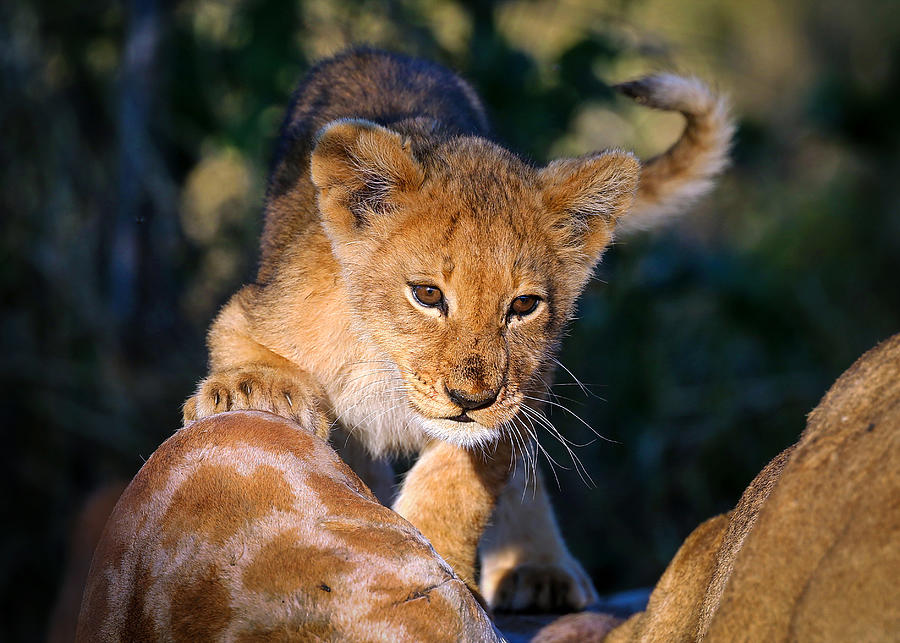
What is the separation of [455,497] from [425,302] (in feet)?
1.95

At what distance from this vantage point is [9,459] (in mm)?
6555

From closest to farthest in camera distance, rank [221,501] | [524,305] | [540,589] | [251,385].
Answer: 1. [221,501]
2. [251,385]
3. [524,305]
4. [540,589]

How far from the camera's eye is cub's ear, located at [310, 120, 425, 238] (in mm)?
3133

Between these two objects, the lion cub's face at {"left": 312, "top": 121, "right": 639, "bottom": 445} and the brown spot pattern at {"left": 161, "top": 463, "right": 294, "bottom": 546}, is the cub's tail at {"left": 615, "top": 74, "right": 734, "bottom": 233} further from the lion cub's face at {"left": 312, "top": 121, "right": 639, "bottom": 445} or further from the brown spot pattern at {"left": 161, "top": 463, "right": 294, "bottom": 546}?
the brown spot pattern at {"left": 161, "top": 463, "right": 294, "bottom": 546}

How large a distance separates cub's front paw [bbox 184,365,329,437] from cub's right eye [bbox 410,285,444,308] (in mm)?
422

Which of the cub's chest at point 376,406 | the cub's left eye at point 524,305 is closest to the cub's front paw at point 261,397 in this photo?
the cub's chest at point 376,406

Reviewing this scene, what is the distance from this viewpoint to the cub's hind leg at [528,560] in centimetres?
389

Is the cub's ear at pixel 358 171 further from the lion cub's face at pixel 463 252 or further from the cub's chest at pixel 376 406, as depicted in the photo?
the cub's chest at pixel 376 406

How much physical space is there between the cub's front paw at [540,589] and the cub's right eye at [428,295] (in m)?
1.31

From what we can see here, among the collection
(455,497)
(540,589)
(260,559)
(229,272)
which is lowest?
(229,272)

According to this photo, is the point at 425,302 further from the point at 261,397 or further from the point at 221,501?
the point at 221,501

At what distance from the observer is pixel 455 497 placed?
323 cm

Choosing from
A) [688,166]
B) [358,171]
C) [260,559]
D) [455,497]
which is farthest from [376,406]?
[688,166]

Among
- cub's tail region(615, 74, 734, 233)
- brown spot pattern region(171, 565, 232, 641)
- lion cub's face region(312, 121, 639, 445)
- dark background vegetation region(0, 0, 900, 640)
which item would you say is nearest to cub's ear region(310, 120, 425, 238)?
lion cub's face region(312, 121, 639, 445)
